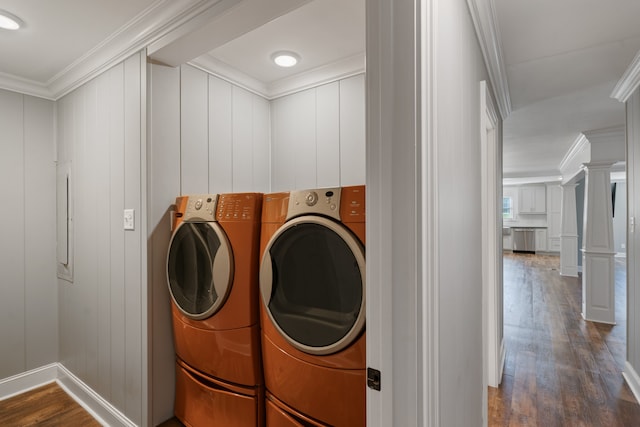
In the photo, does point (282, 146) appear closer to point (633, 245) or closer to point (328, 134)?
point (328, 134)

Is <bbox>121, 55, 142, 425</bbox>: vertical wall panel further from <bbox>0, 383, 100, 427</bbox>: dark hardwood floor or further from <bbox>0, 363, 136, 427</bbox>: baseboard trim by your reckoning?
<bbox>0, 383, 100, 427</bbox>: dark hardwood floor

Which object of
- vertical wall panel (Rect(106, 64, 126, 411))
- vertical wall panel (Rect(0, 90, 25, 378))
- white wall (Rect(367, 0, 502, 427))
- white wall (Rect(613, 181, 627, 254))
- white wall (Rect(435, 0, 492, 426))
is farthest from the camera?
white wall (Rect(613, 181, 627, 254))

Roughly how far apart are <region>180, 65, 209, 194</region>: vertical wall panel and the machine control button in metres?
1.01

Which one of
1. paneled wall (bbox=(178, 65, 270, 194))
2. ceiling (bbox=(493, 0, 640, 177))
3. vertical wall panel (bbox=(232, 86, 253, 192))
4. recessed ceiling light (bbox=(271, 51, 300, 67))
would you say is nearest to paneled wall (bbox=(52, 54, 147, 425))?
paneled wall (bbox=(178, 65, 270, 194))

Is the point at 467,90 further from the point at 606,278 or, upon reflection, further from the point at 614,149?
the point at 606,278

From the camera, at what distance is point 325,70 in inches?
89.0

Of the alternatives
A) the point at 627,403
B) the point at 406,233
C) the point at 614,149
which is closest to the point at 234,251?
the point at 406,233

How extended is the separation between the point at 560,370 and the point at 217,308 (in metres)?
3.07

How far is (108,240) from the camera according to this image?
2.06 meters

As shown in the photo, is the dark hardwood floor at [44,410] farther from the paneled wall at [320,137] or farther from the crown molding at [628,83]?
the crown molding at [628,83]

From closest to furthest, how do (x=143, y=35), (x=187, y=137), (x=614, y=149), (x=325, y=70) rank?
1. (x=143, y=35)
2. (x=187, y=137)
3. (x=325, y=70)
4. (x=614, y=149)

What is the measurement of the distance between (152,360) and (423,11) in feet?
6.56

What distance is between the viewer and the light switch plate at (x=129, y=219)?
72.9 inches

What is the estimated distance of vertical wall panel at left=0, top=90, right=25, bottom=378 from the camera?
2373mm
